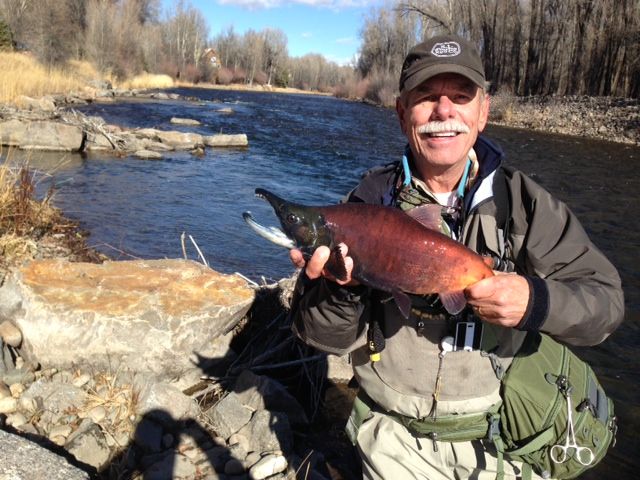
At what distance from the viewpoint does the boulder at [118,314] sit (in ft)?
12.6

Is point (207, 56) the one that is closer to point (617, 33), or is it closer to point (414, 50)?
point (617, 33)

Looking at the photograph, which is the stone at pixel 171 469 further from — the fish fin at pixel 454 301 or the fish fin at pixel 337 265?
the fish fin at pixel 454 301

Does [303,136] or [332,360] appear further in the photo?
[303,136]

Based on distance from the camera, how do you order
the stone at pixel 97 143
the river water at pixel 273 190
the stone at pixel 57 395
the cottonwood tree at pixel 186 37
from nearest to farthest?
the stone at pixel 57 395 → the river water at pixel 273 190 → the stone at pixel 97 143 → the cottonwood tree at pixel 186 37

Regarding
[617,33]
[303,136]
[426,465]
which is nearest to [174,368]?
[426,465]

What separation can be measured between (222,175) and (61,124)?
5.13 meters

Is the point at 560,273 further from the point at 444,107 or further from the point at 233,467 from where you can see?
the point at 233,467

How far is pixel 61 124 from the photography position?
49.5 ft

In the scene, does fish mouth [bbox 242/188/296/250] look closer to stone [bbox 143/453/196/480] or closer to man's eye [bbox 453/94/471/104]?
man's eye [bbox 453/94/471/104]

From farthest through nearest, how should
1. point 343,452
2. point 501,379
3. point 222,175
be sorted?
point 222,175 → point 343,452 → point 501,379

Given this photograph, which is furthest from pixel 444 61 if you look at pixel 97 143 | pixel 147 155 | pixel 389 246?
pixel 97 143

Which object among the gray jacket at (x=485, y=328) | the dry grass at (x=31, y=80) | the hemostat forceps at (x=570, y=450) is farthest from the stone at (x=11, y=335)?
the dry grass at (x=31, y=80)

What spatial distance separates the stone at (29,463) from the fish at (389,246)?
1649 mm

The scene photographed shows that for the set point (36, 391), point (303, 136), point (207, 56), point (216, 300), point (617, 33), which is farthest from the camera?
point (207, 56)
